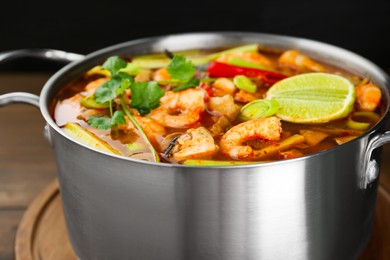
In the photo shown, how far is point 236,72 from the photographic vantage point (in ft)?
8.90

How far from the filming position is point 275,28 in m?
4.27

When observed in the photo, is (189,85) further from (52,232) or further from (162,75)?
(52,232)

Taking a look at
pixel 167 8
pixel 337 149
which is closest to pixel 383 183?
pixel 337 149

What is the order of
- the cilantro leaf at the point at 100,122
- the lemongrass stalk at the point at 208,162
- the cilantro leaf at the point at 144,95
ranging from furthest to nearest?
the cilantro leaf at the point at 144,95 < the cilantro leaf at the point at 100,122 < the lemongrass stalk at the point at 208,162

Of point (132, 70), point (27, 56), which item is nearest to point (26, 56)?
point (27, 56)

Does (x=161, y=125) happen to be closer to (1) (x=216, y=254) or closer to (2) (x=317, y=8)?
(1) (x=216, y=254)

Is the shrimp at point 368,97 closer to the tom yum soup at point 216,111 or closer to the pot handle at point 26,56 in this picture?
the tom yum soup at point 216,111

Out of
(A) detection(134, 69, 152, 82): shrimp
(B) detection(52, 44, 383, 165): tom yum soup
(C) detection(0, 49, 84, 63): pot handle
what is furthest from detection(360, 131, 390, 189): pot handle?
(C) detection(0, 49, 84, 63): pot handle

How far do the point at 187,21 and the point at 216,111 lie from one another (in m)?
1.95

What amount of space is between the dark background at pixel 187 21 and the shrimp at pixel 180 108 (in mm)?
1855

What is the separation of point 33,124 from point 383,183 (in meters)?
1.70

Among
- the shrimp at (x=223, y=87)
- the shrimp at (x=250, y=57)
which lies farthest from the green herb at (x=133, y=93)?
the shrimp at (x=250, y=57)

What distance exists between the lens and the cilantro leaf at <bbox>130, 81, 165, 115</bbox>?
2389mm

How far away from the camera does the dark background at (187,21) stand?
166 inches
